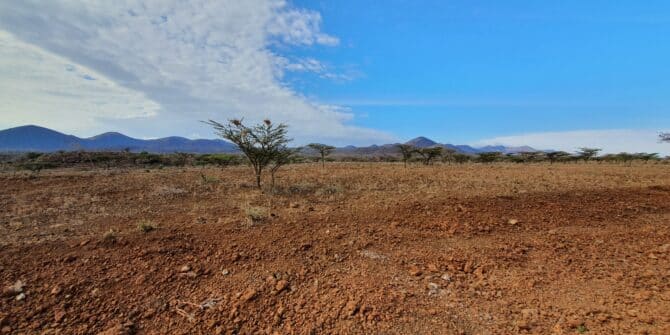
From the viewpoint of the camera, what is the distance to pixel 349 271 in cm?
410

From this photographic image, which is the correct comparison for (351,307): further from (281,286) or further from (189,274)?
(189,274)

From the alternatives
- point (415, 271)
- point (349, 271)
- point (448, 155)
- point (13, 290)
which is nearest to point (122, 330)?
point (13, 290)

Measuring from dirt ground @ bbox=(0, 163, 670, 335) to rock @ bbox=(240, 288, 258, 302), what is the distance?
0.05 feet

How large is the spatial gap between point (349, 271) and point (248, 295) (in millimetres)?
1334

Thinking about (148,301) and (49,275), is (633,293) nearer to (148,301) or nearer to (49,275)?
(148,301)

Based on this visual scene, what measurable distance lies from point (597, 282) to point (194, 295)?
4802 mm

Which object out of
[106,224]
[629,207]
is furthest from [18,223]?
[629,207]

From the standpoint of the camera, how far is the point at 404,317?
10.3 ft

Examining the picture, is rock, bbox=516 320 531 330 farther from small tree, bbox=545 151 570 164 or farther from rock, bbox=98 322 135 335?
small tree, bbox=545 151 570 164

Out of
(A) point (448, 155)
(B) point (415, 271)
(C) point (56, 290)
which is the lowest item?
(C) point (56, 290)

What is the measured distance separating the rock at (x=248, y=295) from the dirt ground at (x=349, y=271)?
0.02 m

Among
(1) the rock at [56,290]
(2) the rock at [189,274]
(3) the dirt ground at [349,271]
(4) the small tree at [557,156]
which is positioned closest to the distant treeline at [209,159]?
(4) the small tree at [557,156]

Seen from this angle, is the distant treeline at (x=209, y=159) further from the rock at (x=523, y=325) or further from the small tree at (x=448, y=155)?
the rock at (x=523, y=325)

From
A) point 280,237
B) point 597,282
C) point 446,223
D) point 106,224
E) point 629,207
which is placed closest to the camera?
point 597,282
